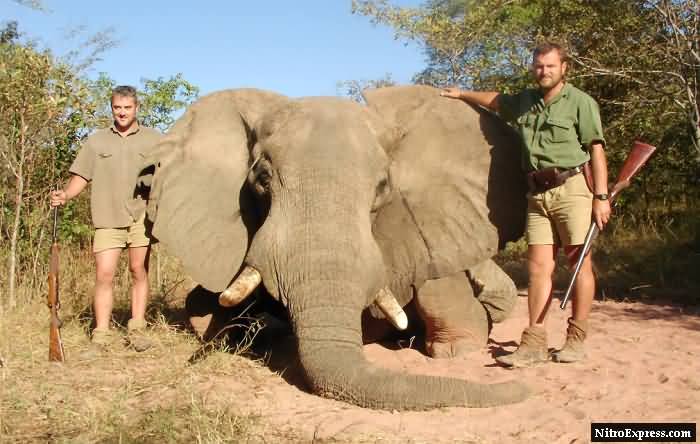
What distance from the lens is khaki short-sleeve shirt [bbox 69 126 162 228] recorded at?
6.16 metres

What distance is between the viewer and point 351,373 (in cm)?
437

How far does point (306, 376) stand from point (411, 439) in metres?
0.96

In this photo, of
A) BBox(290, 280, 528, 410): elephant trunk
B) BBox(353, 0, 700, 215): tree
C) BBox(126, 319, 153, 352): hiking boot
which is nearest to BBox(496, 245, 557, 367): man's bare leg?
BBox(290, 280, 528, 410): elephant trunk

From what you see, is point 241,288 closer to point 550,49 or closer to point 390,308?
point 390,308

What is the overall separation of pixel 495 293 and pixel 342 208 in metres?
2.55

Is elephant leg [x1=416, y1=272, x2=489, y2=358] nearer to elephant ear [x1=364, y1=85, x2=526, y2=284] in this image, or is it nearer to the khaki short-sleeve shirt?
elephant ear [x1=364, y1=85, x2=526, y2=284]

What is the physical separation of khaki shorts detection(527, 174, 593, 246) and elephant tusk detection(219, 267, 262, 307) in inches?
81.6

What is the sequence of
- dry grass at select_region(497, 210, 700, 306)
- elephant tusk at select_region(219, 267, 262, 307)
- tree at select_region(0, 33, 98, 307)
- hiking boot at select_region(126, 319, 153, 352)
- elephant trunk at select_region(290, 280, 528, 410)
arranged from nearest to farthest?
elephant trunk at select_region(290, 280, 528, 410) < elephant tusk at select_region(219, 267, 262, 307) < hiking boot at select_region(126, 319, 153, 352) < tree at select_region(0, 33, 98, 307) < dry grass at select_region(497, 210, 700, 306)

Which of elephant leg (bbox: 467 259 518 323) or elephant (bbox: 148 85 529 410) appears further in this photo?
elephant leg (bbox: 467 259 518 323)

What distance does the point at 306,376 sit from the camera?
457cm

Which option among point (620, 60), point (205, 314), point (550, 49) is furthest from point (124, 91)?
point (620, 60)

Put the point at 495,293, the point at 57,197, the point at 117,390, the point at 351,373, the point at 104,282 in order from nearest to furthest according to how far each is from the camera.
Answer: the point at 351,373, the point at 117,390, the point at 57,197, the point at 104,282, the point at 495,293

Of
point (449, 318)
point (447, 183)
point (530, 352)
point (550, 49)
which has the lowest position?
point (530, 352)

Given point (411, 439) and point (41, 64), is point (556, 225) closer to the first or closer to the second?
point (411, 439)
